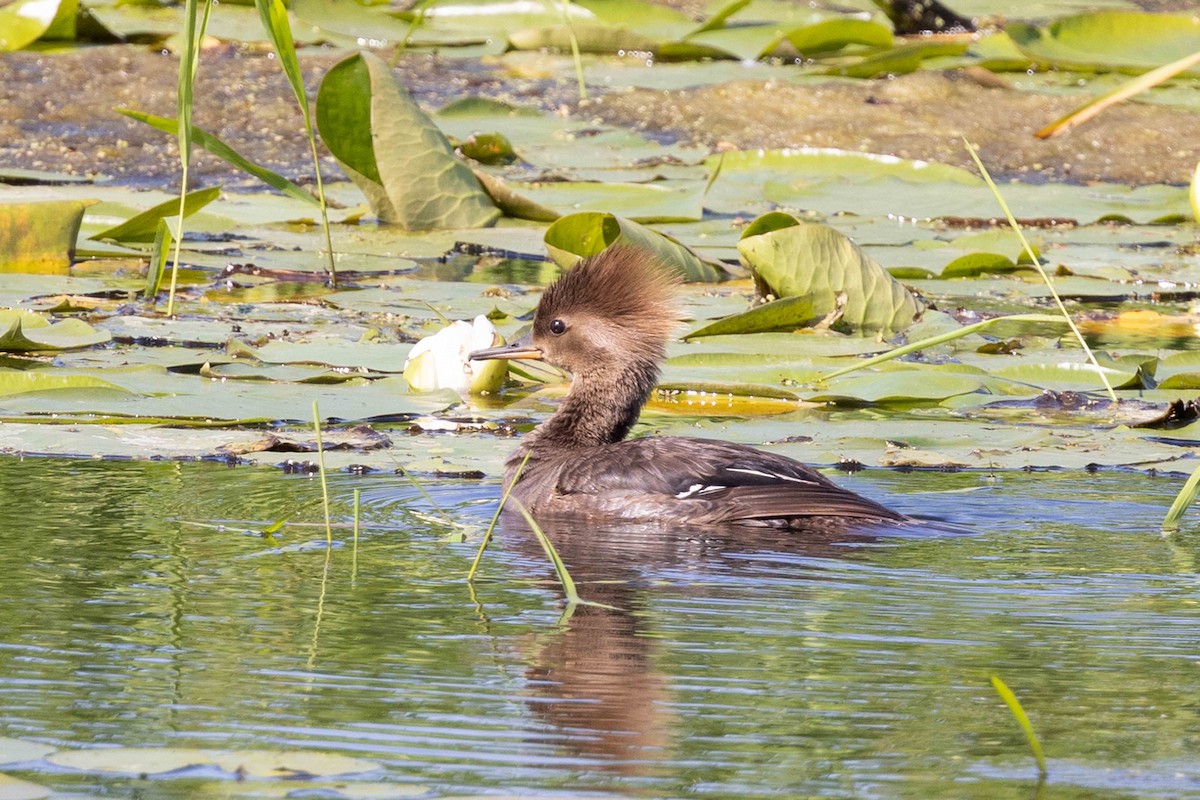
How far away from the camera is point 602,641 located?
3641mm

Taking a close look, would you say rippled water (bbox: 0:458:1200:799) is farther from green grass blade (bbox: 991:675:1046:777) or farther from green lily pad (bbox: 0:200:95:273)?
green lily pad (bbox: 0:200:95:273)

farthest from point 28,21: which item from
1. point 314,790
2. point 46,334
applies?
point 314,790

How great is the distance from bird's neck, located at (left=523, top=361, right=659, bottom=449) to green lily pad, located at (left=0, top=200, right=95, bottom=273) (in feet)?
8.73

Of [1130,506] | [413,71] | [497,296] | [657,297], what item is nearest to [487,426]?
[657,297]

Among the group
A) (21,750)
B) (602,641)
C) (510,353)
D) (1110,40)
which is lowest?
(510,353)

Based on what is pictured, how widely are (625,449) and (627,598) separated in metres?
1.27

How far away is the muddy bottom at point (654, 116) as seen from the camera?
10773 mm

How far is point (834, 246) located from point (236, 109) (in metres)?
5.52

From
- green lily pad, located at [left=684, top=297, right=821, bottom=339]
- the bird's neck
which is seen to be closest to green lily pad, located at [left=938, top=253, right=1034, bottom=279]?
green lily pad, located at [left=684, top=297, right=821, bottom=339]

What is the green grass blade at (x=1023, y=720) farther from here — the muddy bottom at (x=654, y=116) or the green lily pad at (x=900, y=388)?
the muddy bottom at (x=654, y=116)

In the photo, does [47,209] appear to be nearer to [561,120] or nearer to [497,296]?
[497,296]

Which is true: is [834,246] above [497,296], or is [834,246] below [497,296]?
above

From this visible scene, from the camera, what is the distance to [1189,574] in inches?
170

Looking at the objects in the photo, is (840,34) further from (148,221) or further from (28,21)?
(148,221)
